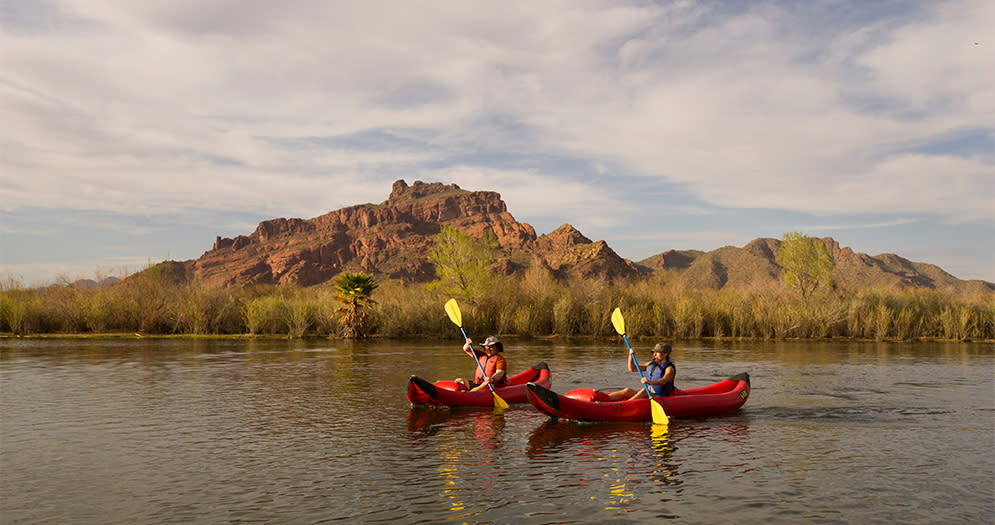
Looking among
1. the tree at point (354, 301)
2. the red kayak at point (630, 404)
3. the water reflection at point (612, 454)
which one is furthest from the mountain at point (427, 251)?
the water reflection at point (612, 454)

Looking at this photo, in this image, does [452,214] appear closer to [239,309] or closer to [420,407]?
[239,309]

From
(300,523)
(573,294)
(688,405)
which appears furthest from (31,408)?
(573,294)

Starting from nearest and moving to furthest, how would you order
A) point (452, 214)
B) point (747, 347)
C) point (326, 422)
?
point (326, 422)
point (747, 347)
point (452, 214)

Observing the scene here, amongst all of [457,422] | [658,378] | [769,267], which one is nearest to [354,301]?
[457,422]

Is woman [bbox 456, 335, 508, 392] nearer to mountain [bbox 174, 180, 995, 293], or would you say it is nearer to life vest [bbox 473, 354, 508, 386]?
life vest [bbox 473, 354, 508, 386]

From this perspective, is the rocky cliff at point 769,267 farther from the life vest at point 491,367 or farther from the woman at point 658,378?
the woman at point 658,378

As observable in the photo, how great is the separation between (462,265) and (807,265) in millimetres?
24140

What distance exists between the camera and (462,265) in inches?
1786

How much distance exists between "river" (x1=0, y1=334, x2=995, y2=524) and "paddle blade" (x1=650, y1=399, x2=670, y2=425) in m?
0.44

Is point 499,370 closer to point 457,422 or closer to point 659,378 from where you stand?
point 457,422

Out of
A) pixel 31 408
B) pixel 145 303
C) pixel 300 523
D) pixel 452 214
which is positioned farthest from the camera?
pixel 452 214

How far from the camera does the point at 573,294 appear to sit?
42.2 meters

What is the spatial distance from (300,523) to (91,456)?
5.39 metres

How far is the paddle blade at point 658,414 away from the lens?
43.4ft
